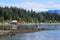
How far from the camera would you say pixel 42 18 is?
142875 millimetres

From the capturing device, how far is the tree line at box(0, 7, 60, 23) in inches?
4765

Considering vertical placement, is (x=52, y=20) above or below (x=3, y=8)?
below

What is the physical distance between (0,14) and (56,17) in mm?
46743

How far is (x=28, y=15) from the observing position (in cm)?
14438

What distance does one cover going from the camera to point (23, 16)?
137500 mm

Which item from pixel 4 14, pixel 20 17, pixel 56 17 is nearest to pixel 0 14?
pixel 4 14

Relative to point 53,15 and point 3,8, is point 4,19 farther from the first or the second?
point 53,15

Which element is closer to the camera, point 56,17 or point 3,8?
point 3,8

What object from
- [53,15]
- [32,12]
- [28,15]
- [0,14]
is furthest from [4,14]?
[53,15]

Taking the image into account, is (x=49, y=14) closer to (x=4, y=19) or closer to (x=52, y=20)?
(x=52, y=20)

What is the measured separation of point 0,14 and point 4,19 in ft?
22.3

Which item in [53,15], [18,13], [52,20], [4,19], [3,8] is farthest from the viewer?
[53,15]

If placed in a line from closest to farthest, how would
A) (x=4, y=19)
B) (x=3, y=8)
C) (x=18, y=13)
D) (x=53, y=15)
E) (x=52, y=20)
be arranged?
(x=4, y=19), (x=3, y=8), (x=18, y=13), (x=52, y=20), (x=53, y=15)

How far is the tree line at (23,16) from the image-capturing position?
397ft
